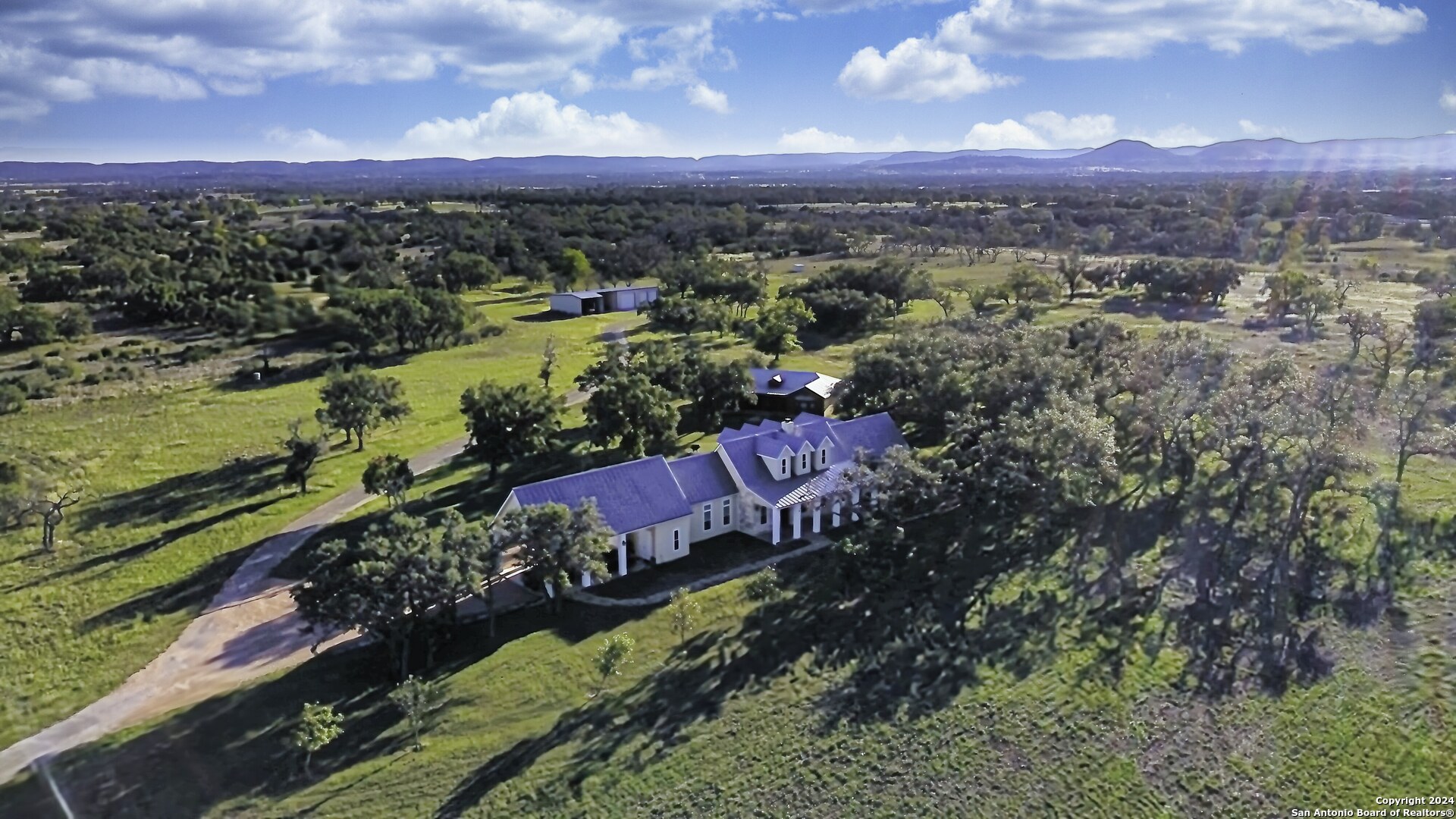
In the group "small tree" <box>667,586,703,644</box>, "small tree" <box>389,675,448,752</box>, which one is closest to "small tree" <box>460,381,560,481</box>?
"small tree" <box>667,586,703,644</box>

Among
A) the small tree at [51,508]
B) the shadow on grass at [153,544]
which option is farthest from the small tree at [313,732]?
the small tree at [51,508]

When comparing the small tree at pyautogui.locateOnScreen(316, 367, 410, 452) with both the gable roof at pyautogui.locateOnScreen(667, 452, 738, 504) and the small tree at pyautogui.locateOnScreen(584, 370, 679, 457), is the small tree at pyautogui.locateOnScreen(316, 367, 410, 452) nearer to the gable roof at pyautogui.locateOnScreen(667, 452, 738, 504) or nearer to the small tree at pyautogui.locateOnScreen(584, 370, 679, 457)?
the small tree at pyautogui.locateOnScreen(584, 370, 679, 457)

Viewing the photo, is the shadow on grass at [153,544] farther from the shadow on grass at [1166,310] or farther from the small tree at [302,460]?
the shadow on grass at [1166,310]

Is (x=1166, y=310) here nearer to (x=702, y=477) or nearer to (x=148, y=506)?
(x=702, y=477)

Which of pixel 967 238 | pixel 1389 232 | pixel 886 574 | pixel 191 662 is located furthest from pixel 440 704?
pixel 1389 232

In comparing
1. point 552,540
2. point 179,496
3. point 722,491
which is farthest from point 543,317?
point 552,540
